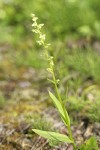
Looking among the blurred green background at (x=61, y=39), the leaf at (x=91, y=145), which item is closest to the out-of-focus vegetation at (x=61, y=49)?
the blurred green background at (x=61, y=39)

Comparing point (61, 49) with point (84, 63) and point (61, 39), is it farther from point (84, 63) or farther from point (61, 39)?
point (84, 63)

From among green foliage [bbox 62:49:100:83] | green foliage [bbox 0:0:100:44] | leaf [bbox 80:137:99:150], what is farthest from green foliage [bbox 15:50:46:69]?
leaf [bbox 80:137:99:150]

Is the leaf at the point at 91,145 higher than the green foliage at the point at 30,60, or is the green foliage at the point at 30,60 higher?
the green foliage at the point at 30,60

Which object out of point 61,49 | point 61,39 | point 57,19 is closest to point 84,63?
point 61,49

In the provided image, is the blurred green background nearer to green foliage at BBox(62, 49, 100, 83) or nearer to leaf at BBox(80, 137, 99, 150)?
green foliage at BBox(62, 49, 100, 83)

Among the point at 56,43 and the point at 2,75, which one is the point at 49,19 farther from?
the point at 2,75

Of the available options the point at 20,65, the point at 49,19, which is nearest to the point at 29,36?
the point at 49,19

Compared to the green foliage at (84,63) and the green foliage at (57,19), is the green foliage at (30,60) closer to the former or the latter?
the green foliage at (84,63)

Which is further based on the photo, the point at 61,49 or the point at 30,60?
the point at 61,49
